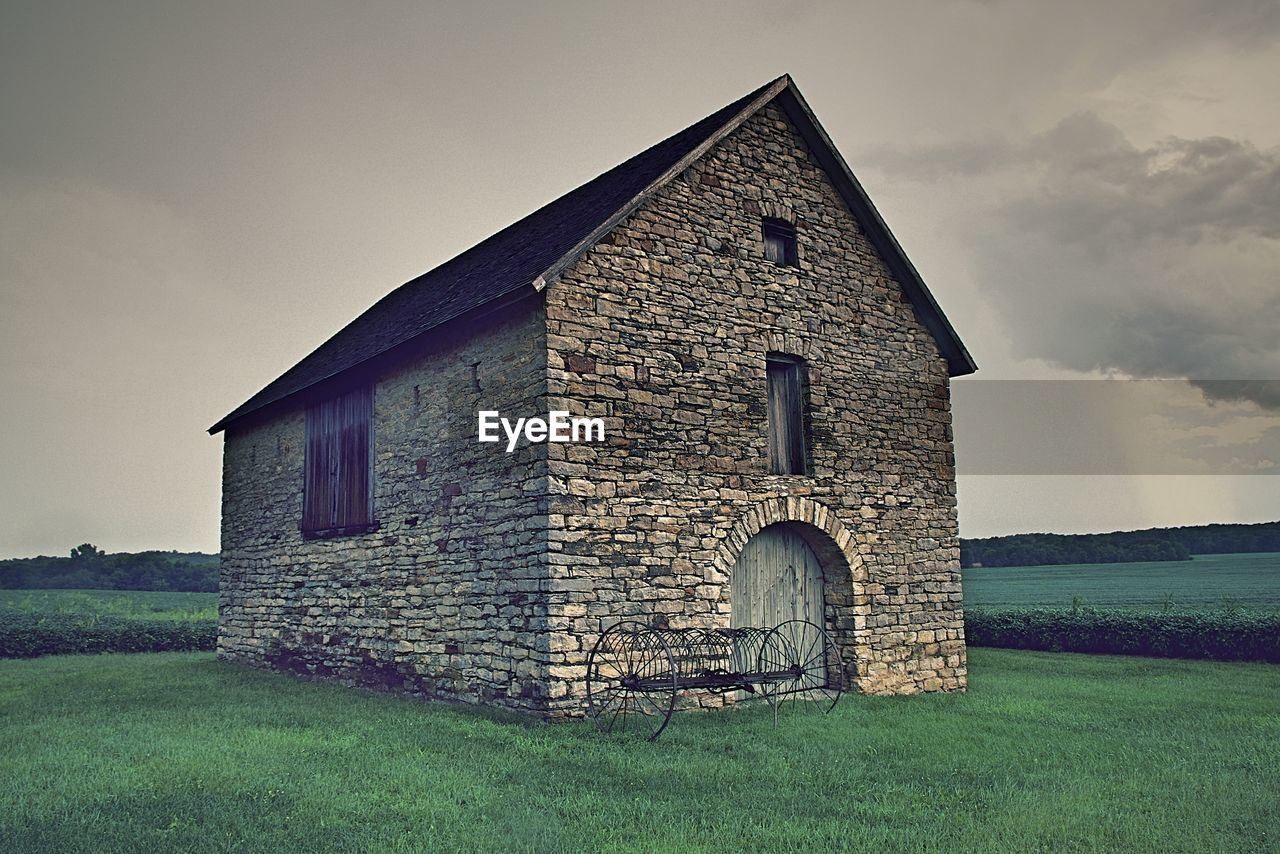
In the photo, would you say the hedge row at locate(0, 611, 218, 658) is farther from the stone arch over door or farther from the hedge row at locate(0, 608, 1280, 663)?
the stone arch over door

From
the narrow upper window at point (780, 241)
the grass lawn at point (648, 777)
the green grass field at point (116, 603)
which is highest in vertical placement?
the narrow upper window at point (780, 241)

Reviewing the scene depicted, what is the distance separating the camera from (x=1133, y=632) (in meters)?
20.3

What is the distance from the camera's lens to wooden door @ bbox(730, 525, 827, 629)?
12844 millimetres

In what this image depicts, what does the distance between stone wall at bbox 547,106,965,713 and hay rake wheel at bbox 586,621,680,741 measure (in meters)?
0.17

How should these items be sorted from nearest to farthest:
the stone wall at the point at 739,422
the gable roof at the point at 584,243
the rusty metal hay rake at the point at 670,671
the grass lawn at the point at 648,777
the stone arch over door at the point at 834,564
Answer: the grass lawn at the point at 648,777
the rusty metal hay rake at the point at 670,671
the stone wall at the point at 739,422
the gable roof at the point at 584,243
the stone arch over door at the point at 834,564

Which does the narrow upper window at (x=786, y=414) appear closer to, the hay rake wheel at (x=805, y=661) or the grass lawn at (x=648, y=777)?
the hay rake wheel at (x=805, y=661)

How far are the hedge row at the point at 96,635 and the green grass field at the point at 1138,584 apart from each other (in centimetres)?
2099

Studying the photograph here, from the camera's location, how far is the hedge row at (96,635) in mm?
22984

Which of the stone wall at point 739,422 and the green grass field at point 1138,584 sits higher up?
the stone wall at point 739,422

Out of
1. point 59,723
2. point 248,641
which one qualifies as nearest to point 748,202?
point 59,723

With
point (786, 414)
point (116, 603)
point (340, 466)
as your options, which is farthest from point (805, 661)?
point (116, 603)

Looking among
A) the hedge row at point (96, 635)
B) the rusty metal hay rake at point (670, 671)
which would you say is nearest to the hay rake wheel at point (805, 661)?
the rusty metal hay rake at point (670, 671)

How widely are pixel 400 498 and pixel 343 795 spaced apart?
23.1 feet

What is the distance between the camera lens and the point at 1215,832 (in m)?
6.63
